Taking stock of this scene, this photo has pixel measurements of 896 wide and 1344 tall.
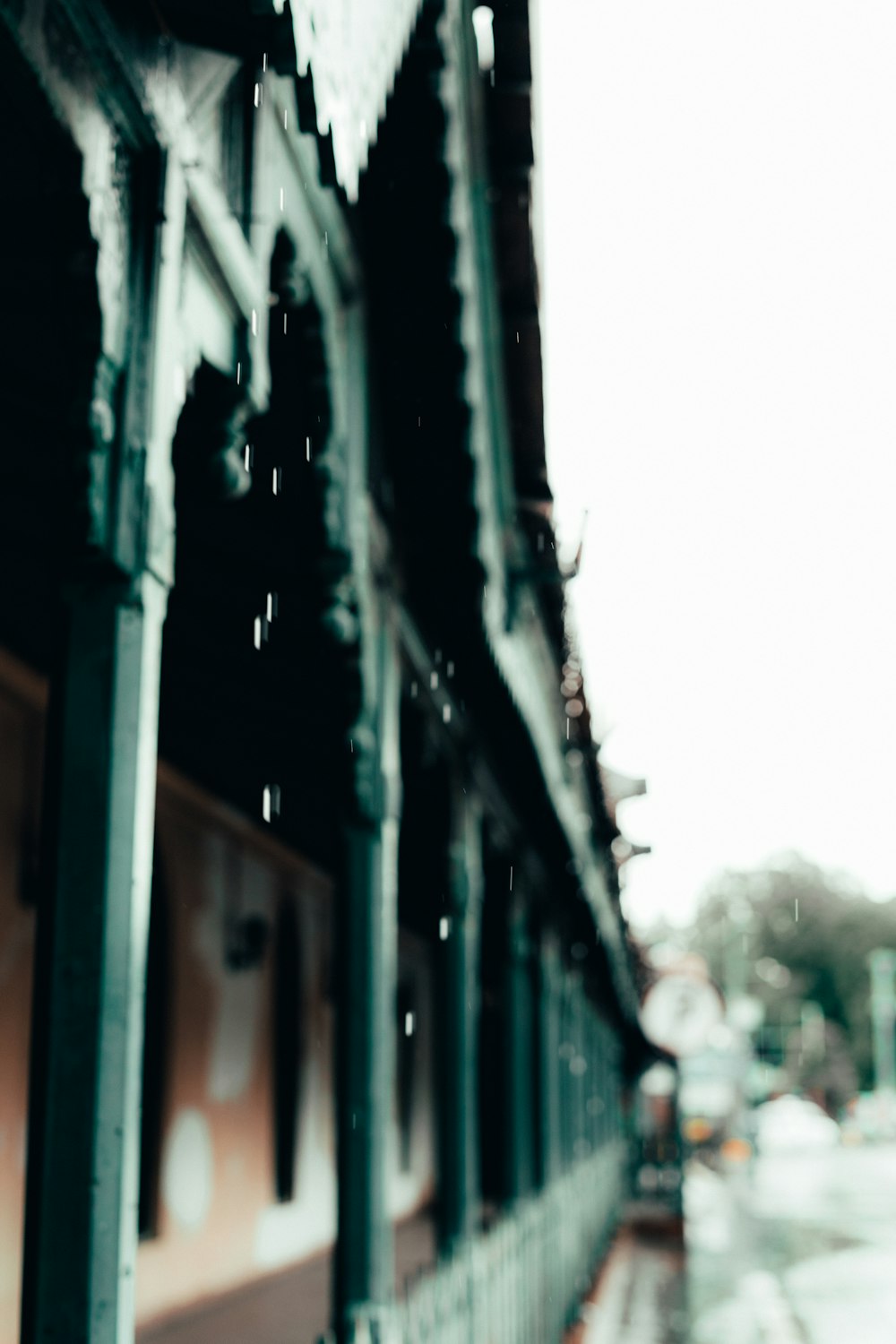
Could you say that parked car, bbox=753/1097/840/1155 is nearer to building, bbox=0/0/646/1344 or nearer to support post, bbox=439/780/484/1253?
building, bbox=0/0/646/1344

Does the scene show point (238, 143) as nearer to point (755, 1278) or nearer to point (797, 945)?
point (755, 1278)

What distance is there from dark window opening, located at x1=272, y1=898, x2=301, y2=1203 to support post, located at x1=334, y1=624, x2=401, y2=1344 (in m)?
7.08

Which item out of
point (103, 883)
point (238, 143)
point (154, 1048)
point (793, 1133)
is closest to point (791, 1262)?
point (154, 1048)

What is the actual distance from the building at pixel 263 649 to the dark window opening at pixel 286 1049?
0.13 feet

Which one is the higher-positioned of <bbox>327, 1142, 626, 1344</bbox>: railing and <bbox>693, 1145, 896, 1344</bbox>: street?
<bbox>327, 1142, 626, 1344</bbox>: railing

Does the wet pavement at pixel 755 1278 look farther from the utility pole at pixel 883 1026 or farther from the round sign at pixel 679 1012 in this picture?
the utility pole at pixel 883 1026

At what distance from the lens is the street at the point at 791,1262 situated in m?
13.2

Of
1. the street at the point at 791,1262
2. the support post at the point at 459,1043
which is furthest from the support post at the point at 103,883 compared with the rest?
the street at the point at 791,1262

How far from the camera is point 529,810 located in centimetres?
1029

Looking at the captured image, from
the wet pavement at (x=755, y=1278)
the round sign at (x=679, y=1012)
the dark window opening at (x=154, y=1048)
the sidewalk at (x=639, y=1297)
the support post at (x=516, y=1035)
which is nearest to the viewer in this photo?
the dark window opening at (x=154, y=1048)

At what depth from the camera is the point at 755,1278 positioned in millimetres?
17047

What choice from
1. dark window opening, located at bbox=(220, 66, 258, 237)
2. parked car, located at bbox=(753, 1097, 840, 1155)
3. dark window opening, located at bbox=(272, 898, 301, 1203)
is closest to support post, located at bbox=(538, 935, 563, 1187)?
dark window opening, located at bbox=(272, 898, 301, 1203)

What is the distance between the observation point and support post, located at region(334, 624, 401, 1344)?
5266 millimetres

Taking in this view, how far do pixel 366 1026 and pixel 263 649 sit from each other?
7.48 ft
